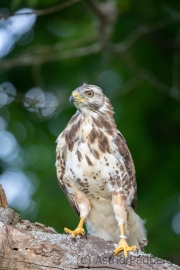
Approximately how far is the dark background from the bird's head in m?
2.58

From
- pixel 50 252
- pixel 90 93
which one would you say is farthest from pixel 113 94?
pixel 50 252

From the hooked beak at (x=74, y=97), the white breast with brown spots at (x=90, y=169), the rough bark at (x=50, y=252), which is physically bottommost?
the rough bark at (x=50, y=252)

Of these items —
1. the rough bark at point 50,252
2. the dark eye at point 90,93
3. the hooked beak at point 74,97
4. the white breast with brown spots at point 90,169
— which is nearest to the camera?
the rough bark at point 50,252

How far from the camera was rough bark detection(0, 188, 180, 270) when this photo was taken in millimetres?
5645

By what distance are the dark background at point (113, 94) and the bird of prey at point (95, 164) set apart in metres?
2.70

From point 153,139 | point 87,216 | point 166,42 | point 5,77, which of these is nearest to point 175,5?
point 166,42

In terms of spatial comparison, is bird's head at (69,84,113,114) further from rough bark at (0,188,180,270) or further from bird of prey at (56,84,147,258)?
rough bark at (0,188,180,270)

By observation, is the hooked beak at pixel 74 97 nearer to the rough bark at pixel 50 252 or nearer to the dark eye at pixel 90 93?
the dark eye at pixel 90 93

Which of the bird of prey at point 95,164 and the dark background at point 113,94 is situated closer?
the bird of prey at point 95,164

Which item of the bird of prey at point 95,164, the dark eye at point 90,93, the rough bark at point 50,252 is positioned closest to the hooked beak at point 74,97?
the bird of prey at point 95,164

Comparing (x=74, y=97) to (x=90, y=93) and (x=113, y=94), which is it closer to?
(x=90, y=93)

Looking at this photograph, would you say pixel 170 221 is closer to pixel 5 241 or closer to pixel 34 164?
pixel 34 164

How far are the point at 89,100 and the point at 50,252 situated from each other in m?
2.10

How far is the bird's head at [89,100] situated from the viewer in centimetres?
702
